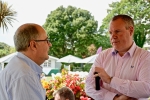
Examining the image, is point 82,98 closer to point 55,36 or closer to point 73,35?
point 55,36

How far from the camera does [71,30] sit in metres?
9.92

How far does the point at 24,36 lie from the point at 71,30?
852 cm

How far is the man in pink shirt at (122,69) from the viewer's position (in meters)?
1.76

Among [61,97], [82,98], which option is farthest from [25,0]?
[61,97]

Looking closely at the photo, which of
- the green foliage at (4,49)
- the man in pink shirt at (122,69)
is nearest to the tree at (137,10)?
the green foliage at (4,49)

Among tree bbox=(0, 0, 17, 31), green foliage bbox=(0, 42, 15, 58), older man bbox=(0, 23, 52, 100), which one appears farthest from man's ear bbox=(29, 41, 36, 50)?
green foliage bbox=(0, 42, 15, 58)

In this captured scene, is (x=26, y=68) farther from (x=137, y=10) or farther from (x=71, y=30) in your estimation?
(x=71, y=30)

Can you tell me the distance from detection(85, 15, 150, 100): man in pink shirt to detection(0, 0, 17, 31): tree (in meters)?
3.05

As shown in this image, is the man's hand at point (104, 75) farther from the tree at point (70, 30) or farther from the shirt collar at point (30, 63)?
the tree at point (70, 30)

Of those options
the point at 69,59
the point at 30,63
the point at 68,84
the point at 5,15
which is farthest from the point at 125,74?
the point at 69,59

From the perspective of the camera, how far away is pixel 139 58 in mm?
1867

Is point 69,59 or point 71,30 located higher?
point 71,30

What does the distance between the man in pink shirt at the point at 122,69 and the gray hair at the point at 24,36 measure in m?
0.57

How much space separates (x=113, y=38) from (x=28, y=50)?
0.71 metres
